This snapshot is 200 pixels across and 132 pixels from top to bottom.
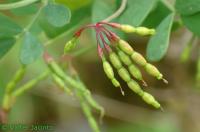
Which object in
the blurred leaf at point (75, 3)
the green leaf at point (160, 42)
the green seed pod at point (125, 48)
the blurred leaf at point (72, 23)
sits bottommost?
the green seed pod at point (125, 48)

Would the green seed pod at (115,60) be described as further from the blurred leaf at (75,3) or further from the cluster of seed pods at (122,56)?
the blurred leaf at (75,3)

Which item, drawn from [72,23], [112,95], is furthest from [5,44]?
[112,95]

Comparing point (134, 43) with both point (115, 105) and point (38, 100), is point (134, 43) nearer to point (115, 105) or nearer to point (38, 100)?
point (115, 105)

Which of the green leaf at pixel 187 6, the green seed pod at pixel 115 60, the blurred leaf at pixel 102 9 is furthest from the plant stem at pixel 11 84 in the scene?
the green leaf at pixel 187 6

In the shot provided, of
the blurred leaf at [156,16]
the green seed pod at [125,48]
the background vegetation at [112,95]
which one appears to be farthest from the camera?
the background vegetation at [112,95]

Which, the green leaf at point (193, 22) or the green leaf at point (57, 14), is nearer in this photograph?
the green leaf at point (57, 14)

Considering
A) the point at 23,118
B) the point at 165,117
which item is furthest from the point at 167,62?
the point at 23,118

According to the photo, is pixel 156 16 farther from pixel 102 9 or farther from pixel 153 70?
pixel 153 70

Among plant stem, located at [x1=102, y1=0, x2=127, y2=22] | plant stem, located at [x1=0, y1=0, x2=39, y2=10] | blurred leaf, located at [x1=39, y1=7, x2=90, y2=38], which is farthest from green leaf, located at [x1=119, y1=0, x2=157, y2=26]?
plant stem, located at [x1=0, y1=0, x2=39, y2=10]
